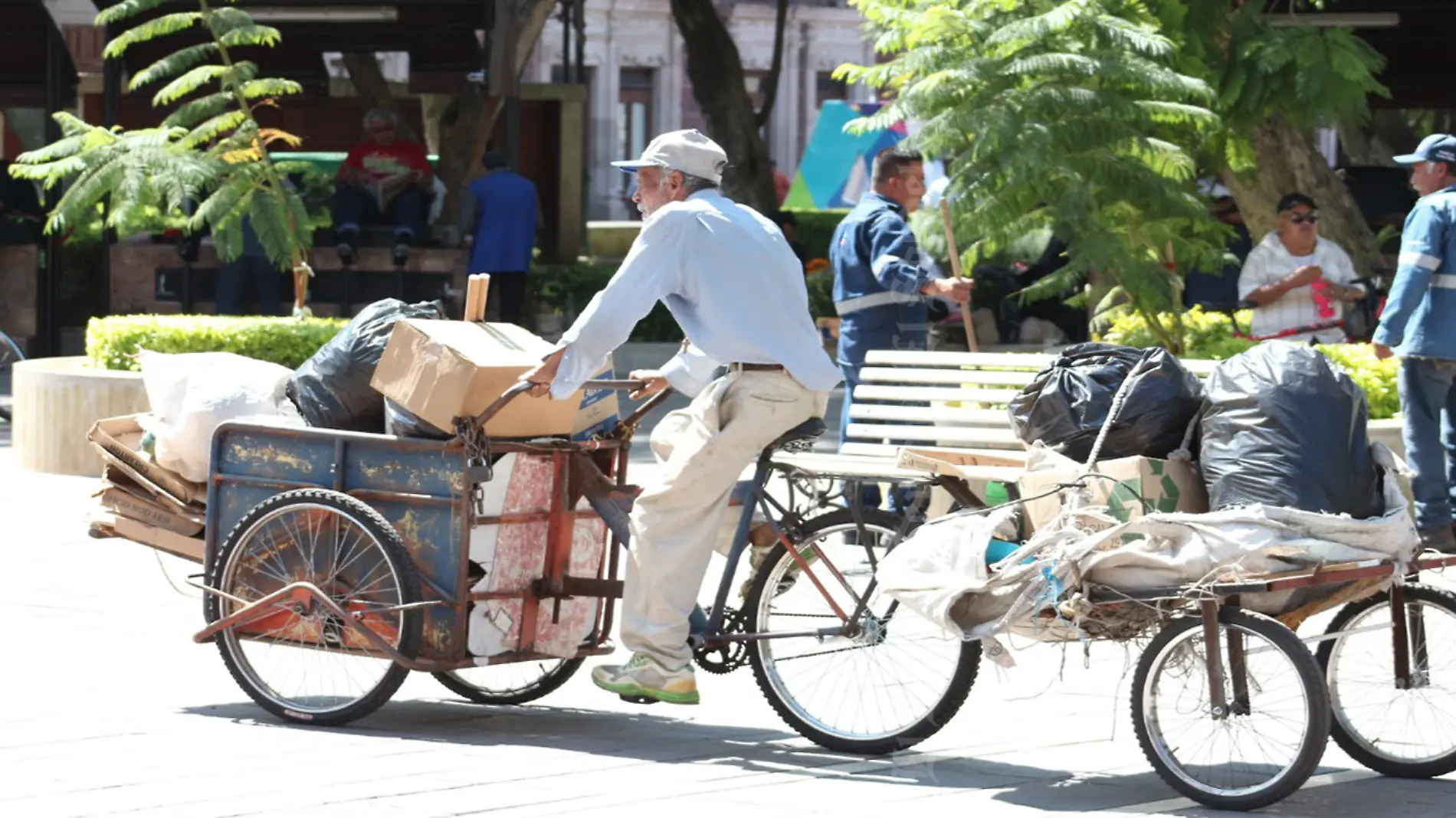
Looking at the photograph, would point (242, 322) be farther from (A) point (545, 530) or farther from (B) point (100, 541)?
(A) point (545, 530)

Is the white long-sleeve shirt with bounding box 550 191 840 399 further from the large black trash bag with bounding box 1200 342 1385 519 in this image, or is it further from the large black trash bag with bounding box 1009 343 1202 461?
the large black trash bag with bounding box 1200 342 1385 519

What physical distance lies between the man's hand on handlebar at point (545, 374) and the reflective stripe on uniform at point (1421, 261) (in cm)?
498

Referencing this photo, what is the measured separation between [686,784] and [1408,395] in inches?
211

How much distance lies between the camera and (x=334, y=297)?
67.3 feet

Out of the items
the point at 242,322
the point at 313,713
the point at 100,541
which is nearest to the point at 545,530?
the point at 313,713

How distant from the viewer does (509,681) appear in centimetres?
774

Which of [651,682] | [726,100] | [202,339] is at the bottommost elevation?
[651,682]

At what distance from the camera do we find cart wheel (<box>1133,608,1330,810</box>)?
6.08m

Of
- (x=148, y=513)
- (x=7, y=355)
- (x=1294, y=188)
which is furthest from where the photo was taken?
(x=7, y=355)

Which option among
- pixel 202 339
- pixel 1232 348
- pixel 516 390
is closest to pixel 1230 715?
pixel 516 390

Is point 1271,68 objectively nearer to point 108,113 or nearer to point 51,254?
point 108,113

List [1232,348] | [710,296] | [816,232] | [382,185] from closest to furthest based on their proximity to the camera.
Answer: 1. [710,296]
2. [1232,348]
3. [382,185]
4. [816,232]

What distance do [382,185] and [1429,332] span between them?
11.7 meters

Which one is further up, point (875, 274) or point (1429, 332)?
point (875, 274)
